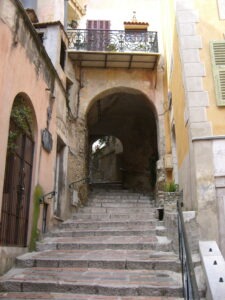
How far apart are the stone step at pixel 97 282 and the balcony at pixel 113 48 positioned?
8072 mm

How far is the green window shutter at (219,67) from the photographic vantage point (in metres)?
6.06

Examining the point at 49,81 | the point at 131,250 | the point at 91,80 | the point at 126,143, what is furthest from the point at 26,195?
the point at 126,143

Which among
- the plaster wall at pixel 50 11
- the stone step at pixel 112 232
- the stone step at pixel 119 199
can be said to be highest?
the plaster wall at pixel 50 11

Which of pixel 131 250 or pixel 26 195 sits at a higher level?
pixel 26 195

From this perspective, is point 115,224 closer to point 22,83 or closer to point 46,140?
point 46,140

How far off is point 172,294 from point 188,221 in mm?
1328

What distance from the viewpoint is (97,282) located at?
451cm

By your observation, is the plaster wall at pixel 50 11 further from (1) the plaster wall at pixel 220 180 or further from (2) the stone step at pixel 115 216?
(1) the plaster wall at pixel 220 180

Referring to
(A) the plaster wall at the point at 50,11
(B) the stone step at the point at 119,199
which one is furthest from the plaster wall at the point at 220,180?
(A) the plaster wall at the point at 50,11

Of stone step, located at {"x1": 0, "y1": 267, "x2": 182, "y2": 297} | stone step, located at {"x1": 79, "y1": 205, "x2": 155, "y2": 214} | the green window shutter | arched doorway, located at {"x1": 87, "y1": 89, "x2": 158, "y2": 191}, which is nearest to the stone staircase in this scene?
stone step, located at {"x1": 0, "y1": 267, "x2": 182, "y2": 297}

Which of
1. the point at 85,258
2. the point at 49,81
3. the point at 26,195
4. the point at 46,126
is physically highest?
the point at 49,81

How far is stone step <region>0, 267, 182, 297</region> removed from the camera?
430 centimetres

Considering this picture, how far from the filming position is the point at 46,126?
7.35 metres

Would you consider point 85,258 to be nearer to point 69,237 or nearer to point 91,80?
point 69,237
